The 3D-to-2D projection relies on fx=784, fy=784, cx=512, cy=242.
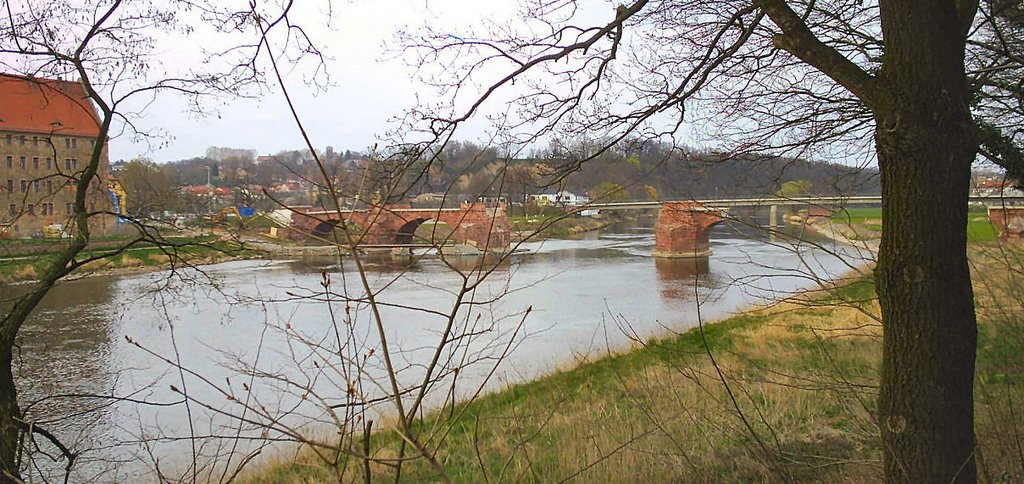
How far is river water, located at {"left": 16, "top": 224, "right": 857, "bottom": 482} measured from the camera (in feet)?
17.3

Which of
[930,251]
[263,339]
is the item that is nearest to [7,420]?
[930,251]

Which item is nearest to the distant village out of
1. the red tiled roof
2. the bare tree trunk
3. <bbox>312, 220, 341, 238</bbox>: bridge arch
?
the red tiled roof

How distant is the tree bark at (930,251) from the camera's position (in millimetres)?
2232

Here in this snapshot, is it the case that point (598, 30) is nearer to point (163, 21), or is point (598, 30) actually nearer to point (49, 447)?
point (163, 21)

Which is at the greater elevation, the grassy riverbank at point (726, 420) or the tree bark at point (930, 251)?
the tree bark at point (930, 251)

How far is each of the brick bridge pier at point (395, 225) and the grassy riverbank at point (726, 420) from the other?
486mm

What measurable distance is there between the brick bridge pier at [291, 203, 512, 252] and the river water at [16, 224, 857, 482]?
212 mm

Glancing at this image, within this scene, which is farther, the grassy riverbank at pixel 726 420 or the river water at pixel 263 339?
the river water at pixel 263 339

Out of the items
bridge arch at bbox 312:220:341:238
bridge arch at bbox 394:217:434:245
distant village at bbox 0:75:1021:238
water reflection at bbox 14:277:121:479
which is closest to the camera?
bridge arch at bbox 312:220:341:238

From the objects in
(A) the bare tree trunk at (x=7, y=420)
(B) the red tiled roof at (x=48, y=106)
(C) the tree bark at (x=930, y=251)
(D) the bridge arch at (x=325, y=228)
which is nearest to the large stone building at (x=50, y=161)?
(B) the red tiled roof at (x=48, y=106)

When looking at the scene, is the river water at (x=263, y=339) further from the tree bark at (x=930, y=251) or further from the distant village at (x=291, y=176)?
the tree bark at (x=930, y=251)

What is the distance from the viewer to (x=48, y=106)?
494 cm

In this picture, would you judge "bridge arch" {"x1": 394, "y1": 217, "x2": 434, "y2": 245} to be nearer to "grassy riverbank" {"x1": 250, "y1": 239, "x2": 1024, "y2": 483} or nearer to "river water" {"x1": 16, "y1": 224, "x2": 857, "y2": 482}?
"river water" {"x1": 16, "y1": 224, "x2": 857, "y2": 482}

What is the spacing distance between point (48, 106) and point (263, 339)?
3.27 metres
